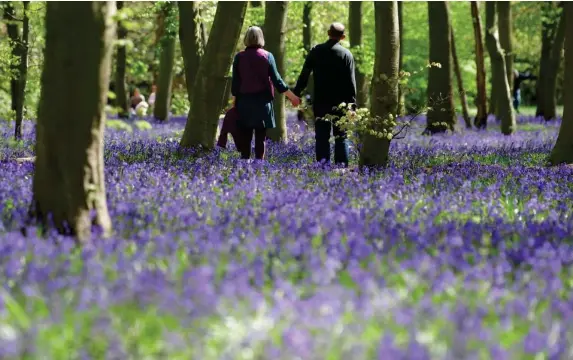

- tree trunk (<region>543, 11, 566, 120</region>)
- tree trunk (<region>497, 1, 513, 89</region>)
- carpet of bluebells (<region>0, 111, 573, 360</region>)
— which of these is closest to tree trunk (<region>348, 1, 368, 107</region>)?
tree trunk (<region>497, 1, 513, 89</region>)

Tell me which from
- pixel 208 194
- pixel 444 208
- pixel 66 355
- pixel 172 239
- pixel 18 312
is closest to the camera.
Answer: pixel 66 355

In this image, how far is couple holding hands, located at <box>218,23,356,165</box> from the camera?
1188cm

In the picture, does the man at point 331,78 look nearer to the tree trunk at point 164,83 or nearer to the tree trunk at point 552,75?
the tree trunk at point 164,83

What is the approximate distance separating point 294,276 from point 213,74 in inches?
312

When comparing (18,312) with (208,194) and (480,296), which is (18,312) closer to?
(480,296)

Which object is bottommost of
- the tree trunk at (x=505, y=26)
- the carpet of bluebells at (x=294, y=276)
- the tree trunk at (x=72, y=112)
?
the carpet of bluebells at (x=294, y=276)

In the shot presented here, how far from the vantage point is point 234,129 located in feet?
41.4

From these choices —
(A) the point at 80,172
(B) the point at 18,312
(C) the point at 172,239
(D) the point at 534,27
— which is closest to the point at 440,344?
(B) the point at 18,312

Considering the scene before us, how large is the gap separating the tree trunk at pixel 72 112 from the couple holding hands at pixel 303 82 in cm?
608

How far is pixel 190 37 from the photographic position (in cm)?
1780

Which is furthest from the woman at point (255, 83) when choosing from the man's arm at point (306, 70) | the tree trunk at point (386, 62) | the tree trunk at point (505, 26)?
the tree trunk at point (505, 26)

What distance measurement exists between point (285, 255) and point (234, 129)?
7663 mm

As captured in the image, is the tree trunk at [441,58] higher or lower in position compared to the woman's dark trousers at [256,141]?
higher

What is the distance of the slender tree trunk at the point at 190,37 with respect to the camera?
56.6 feet
